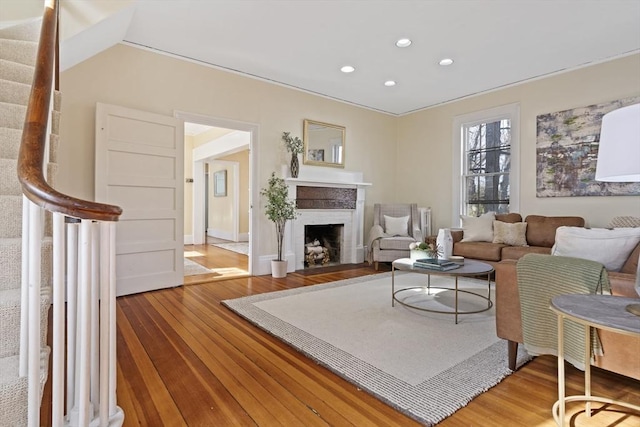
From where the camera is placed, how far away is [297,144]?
499cm

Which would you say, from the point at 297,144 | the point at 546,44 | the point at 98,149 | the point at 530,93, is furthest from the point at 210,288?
the point at 530,93

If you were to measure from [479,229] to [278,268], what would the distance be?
9.20 feet

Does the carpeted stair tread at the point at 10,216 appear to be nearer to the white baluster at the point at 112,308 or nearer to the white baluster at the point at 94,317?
the white baluster at the point at 94,317

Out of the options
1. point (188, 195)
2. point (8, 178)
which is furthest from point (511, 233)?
point (188, 195)

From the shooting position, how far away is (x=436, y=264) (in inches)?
117

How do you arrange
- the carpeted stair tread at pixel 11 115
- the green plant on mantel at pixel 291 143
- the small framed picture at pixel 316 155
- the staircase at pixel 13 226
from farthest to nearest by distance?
the small framed picture at pixel 316 155
the green plant on mantel at pixel 291 143
the carpeted stair tread at pixel 11 115
the staircase at pixel 13 226

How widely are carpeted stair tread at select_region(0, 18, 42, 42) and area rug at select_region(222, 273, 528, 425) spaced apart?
2.72 meters

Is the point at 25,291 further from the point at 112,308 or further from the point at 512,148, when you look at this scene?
the point at 512,148

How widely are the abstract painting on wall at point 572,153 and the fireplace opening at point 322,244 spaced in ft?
9.86

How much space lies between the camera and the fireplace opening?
5.44 metres

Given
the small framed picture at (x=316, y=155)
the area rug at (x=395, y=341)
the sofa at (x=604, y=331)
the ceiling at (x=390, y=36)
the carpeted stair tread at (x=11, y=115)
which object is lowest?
the area rug at (x=395, y=341)

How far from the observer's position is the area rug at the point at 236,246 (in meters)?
6.97

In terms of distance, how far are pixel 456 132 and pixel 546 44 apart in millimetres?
1975

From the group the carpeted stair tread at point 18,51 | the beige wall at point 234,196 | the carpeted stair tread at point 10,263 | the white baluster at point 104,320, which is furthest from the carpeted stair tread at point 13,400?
the beige wall at point 234,196
